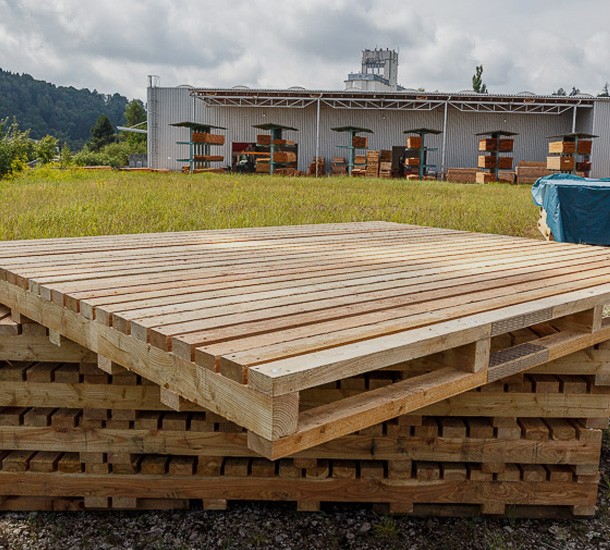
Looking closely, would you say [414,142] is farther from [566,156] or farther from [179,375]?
[179,375]

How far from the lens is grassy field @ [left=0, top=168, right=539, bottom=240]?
963 cm

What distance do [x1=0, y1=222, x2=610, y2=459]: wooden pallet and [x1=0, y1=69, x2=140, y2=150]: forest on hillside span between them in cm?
10775

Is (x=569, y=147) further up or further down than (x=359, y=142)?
further down

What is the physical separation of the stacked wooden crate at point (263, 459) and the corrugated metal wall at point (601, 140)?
32.6 metres

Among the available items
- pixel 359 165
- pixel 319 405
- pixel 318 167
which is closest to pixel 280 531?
pixel 319 405

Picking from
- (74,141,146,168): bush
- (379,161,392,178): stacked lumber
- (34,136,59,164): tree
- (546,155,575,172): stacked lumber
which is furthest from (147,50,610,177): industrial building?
(74,141,146,168): bush

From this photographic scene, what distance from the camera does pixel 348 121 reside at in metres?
34.7

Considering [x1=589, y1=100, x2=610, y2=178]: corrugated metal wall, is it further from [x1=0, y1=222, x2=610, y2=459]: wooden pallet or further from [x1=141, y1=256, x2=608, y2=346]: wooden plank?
[x1=141, y1=256, x2=608, y2=346]: wooden plank

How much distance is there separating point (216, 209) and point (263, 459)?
8.91 metres

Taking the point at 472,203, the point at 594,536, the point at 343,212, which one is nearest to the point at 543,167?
the point at 472,203

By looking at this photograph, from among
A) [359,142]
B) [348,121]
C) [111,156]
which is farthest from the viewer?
[111,156]

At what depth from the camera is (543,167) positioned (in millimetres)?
28734

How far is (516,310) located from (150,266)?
6.93 ft

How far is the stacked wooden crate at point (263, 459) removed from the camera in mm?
3373
